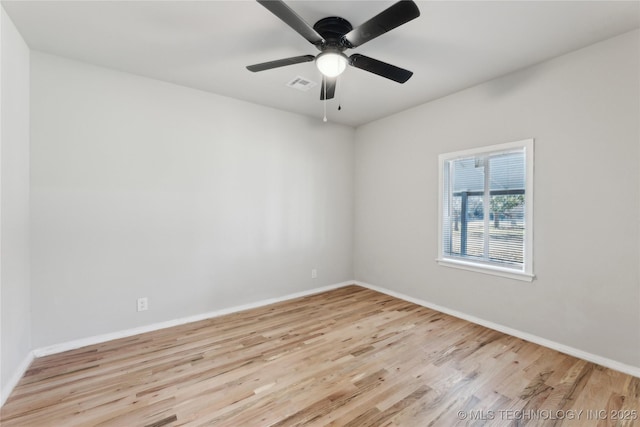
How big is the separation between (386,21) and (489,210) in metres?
2.41

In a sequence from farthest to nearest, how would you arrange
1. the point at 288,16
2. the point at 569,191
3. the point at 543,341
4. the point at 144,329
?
the point at 144,329 → the point at 543,341 → the point at 569,191 → the point at 288,16

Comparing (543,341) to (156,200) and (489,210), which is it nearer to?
(489,210)

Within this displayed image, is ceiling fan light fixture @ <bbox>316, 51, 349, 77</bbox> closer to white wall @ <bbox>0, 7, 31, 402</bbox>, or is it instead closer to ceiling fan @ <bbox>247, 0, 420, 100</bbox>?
ceiling fan @ <bbox>247, 0, 420, 100</bbox>

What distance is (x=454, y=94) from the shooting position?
3314mm

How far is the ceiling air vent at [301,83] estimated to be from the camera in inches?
115

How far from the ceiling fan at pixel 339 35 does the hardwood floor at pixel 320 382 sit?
92.2 inches

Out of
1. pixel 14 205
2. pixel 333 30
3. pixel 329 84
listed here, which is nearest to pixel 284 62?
pixel 333 30

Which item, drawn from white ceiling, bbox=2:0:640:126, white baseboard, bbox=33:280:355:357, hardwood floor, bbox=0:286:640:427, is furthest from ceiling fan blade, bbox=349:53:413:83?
white baseboard, bbox=33:280:355:357

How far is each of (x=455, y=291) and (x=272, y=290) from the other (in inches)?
91.9

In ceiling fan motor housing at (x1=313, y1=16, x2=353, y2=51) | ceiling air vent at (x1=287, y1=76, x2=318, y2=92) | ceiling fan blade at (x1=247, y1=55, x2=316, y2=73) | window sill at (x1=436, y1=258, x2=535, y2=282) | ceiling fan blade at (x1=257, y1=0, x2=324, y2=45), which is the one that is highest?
ceiling air vent at (x1=287, y1=76, x2=318, y2=92)

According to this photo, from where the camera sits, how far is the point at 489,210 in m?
3.12

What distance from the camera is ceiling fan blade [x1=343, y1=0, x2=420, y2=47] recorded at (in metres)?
1.45

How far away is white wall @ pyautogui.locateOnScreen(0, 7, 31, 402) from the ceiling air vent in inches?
85.7

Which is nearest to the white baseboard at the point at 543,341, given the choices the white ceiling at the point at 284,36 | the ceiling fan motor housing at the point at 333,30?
the white ceiling at the point at 284,36
